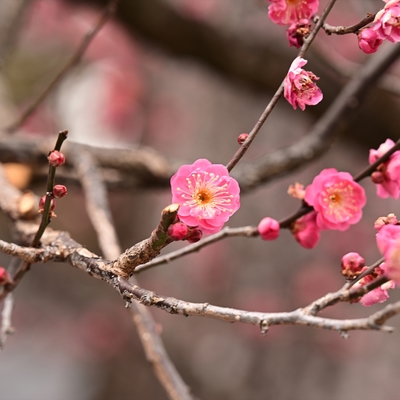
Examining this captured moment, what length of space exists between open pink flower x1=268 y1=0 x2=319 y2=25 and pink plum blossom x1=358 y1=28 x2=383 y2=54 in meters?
0.08

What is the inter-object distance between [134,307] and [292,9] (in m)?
0.44

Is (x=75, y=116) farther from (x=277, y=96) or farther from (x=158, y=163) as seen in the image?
(x=277, y=96)

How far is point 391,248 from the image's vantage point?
33cm

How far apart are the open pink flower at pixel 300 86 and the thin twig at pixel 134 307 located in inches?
14.9

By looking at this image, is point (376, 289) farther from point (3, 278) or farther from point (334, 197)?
point (3, 278)

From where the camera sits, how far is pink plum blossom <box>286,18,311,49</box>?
0.46 metres

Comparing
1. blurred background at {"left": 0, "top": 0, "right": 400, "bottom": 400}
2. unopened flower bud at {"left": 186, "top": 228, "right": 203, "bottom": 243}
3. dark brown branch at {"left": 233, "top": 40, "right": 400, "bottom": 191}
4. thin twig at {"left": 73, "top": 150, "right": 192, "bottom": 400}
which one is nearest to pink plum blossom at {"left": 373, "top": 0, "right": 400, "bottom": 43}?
unopened flower bud at {"left": 186, "top": 228, "right": 203, "bottom": 243}

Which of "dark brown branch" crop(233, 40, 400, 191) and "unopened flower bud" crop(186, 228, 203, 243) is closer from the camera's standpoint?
"unopened flower bud" crop(186, 228, 203, 243)

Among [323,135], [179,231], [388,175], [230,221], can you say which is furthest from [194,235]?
[230,221]

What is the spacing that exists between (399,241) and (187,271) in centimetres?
174

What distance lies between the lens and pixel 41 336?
9.11 feet

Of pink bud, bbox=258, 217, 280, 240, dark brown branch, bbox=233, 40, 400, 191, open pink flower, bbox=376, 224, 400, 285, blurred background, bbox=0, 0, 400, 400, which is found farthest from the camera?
blurred background, bbox=0, 0, 400, 400

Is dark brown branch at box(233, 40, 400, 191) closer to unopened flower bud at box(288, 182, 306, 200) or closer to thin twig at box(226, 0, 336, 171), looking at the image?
unopened flower bud at box(288, 182, 306, 200)

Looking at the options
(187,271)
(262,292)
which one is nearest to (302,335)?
(262,292)
